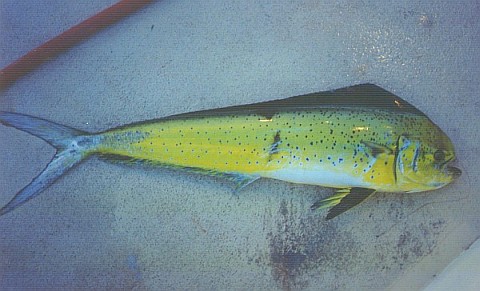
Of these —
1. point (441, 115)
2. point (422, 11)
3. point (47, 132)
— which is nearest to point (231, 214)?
point (47, 132)

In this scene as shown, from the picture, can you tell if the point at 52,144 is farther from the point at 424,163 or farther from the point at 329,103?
the point at 424,163

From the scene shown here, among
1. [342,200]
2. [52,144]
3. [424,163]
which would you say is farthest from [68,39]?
[424,163]

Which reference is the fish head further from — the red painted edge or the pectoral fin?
the red painted edge

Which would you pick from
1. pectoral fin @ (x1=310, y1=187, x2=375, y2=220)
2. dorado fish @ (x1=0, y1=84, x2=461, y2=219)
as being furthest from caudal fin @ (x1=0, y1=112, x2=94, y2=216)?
pectoral fin @ (x1=310, y1=187, x2=375, y2=220)

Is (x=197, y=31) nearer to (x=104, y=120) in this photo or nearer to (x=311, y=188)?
(x=104, y=120)

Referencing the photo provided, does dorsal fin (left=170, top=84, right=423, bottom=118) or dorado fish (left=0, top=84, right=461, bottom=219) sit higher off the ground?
dorsal fin (left=170, top=84, right=423, bottom=118)
